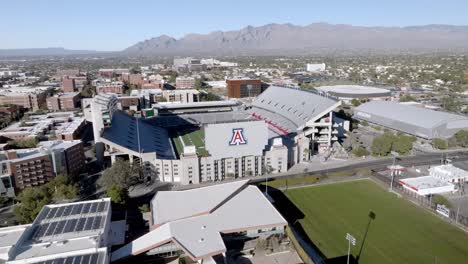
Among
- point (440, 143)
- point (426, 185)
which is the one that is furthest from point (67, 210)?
point (440, 143)

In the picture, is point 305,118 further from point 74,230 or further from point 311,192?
point 74,230

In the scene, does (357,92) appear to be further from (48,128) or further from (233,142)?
(48,128)

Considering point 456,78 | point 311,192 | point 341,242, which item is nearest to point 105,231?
point 341,242

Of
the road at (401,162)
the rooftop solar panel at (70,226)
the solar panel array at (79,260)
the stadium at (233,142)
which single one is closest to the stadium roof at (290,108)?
the stadium at (233,142)

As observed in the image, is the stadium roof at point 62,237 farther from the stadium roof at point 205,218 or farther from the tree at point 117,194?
the tree at point 117,194

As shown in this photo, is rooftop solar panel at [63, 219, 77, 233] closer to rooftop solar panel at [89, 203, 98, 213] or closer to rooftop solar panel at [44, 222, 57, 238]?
rooftop solar panel at [44, 222, 57, 238]

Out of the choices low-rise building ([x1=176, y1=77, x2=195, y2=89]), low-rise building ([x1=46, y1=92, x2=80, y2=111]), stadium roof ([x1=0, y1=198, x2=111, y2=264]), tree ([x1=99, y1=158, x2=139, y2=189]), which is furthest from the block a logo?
low-rise building ([x1=176, y1=77, x2=195, y2=89])
